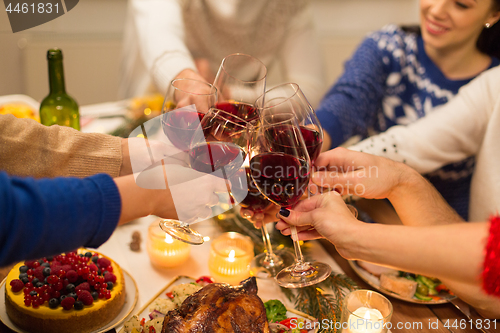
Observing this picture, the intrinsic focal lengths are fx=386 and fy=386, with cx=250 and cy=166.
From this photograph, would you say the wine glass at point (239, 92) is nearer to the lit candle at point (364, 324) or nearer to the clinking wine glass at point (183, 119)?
the clinking wine glass at point (183, 119)

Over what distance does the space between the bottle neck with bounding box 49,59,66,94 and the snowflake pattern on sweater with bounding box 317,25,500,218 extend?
1.00m

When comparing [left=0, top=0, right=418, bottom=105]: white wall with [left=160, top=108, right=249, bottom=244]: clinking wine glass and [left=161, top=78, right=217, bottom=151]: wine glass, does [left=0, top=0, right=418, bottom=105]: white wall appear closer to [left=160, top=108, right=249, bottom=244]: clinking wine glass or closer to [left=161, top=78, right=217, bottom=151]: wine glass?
[left=161, top=78, right=217, bottom=151]: wine glass

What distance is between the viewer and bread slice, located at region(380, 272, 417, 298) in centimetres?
97

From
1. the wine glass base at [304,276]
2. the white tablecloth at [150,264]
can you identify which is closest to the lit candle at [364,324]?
the wine glass base at [304,276]

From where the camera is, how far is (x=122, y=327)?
2.72 ft

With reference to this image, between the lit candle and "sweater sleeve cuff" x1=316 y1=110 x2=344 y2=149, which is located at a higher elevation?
"sweater sleeve cuff" x1=316 y1=110 x2=344 y2=149

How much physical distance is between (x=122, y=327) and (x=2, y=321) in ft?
0.84

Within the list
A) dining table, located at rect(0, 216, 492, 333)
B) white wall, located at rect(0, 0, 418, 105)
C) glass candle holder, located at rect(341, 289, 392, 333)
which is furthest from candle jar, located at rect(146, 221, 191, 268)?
white wall, located at rect(0, 0, 418, 105)

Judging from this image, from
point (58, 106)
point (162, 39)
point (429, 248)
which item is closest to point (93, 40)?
point (162, 39)

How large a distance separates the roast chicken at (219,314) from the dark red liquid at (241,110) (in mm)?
410

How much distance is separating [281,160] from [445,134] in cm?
81

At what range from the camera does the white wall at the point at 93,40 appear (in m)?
3.09

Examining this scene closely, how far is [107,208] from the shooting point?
661 millimetres

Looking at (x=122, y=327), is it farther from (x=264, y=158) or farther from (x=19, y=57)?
(x=19, y=57)
